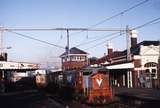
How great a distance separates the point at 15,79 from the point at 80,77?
79737 millimetres

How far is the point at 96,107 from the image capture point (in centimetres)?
2461

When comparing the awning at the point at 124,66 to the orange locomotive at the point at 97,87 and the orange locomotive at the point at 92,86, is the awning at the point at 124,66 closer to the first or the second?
the orange locomotive at the point at 92,86

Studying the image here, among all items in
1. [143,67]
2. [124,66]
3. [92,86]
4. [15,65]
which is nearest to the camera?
[92,86]

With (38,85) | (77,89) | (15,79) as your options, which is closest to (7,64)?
(38,85)

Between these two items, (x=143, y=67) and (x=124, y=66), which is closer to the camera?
(x=143, y=67)

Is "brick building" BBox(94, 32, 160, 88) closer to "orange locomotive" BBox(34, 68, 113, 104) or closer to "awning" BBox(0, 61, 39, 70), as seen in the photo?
"awning" BBox(0, 61, 39, 70)

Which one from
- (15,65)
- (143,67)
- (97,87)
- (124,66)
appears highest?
(15,65)

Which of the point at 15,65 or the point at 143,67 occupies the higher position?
the point at 15,65

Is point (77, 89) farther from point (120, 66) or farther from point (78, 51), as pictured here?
point (78, 51)

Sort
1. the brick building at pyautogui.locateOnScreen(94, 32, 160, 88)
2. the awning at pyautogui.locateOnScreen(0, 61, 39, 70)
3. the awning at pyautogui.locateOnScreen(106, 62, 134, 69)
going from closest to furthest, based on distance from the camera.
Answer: the brick building at pyautogui.locateOnScreen(94, 32, 160, 88) → the awning at pyautogui.locateOnScreen(0, 61, 39, 70) → the awning at pyautogui.locateOnScreen(106, 62, 134, 69)

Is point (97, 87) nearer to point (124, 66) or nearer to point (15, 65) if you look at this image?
point (124, 66)

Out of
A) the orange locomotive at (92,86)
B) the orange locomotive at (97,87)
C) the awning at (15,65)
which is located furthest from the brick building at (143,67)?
the orange locomotive at (97,87)

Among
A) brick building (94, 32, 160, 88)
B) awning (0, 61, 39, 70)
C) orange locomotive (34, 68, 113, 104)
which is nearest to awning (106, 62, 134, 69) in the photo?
brick building (94, 32, 160, 88)

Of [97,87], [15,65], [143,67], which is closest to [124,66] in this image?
[143,67]
